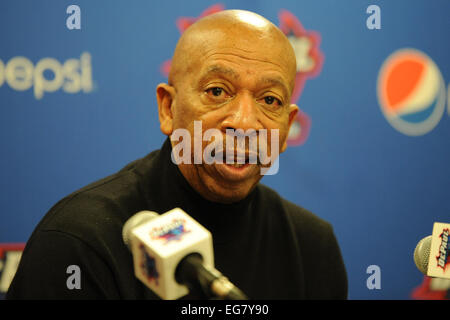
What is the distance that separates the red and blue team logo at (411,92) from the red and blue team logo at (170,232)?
4.99 feet

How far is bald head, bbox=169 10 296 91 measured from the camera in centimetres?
120

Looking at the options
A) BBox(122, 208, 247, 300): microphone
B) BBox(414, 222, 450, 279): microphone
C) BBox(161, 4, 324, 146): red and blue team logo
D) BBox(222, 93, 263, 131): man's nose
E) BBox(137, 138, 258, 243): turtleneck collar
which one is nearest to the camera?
BBox(122, 208, 247, 300): microphone

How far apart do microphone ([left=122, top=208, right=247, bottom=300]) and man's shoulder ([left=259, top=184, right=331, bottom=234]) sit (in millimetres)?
776

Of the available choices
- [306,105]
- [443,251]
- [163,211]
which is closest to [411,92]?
[306,105]

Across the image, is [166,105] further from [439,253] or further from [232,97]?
[439,253]

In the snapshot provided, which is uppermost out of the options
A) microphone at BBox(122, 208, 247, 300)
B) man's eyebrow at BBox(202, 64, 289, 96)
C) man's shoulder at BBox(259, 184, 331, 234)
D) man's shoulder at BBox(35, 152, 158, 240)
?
man's eyebrow at BBox(202, 64, 289, 96)

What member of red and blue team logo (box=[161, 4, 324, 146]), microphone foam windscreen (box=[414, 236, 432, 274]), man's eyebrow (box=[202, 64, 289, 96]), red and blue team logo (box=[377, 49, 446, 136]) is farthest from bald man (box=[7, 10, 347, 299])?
red and blue team logo (box=[377, 49, 446, 136])

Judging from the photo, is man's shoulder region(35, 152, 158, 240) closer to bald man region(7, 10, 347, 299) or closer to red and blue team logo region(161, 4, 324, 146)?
bald man region(7, 10, 347, 299)

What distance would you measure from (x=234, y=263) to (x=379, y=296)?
106cm

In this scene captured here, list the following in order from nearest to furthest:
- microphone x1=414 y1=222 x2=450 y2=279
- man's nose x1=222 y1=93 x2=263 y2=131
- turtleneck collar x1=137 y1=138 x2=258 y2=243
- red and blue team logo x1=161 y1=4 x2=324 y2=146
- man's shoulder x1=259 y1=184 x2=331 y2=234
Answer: microphone x1=414 y1=222 x2=450 y2=279 → man's nose x1=222 y1=93 x2=263 y2=131 → turtleneck collar x1=137 y1=138 x2=258 y2=243 → man's shoulder x1=259 y1=184 x2=331 y2=234 → red and blue team logo x1=161 y1=4 x2=324 y2=146

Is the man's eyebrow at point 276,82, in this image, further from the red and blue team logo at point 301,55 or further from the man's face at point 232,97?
the red and blue team logo at point 301,55

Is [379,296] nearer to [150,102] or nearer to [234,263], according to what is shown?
[234,263]

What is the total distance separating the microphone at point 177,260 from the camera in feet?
2.06

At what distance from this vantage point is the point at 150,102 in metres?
1.87
